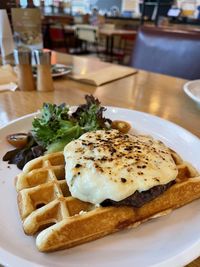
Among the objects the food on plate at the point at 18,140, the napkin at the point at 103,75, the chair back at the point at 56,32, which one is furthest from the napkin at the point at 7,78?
the chair back at the point at 56,32

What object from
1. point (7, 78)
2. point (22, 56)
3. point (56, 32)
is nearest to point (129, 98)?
point (22, 56)

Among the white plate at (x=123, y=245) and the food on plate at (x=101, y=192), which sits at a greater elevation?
the food on plate at (x=101, y=192)

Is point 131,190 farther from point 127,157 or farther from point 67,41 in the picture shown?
point 67,41

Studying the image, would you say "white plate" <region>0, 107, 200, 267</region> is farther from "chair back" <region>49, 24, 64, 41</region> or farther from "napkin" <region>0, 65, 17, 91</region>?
"chair back" <region>49, 24, 64, 41</region>

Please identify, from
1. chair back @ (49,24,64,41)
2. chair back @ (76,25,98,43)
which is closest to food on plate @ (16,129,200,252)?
chair back @ (76,25,98,43)

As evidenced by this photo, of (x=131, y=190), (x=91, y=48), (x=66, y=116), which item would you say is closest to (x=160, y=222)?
(x=131, y=190)

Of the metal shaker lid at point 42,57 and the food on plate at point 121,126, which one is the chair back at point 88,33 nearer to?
the metal shaker lid at point 42,57
